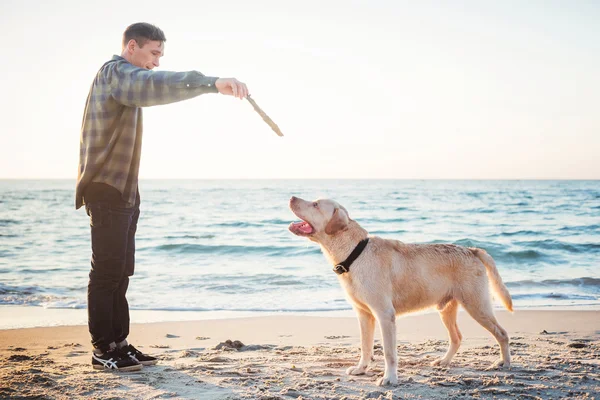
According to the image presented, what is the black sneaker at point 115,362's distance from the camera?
4375mm

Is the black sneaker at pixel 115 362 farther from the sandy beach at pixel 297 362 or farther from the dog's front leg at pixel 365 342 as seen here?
the dog's front leg at pixel 365 342

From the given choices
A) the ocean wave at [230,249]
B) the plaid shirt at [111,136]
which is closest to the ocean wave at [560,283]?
the ocean wave at [230,249]

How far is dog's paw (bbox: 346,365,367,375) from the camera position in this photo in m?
4.56

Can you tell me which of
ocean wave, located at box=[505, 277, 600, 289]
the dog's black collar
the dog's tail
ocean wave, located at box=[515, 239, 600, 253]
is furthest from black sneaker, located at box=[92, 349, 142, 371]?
ocean wave, located at box=[515, 239, 600, 253]

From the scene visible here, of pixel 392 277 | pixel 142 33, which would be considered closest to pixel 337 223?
pixel 392 277

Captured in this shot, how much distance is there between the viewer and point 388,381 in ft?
13.7

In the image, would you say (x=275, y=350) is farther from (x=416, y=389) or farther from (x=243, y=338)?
(x=416, y=389)

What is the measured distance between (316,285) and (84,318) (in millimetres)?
4620

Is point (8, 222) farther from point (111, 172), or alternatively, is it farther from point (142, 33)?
point (142, 33)

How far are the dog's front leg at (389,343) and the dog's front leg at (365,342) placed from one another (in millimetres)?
→ 372

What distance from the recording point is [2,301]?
8977mm

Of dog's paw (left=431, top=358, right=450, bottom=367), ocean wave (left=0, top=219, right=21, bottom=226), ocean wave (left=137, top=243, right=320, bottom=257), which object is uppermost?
dog's paw (left=431, top=358, right=450, bottom=367)

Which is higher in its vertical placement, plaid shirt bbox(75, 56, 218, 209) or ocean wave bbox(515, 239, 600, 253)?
plaid shirt bbox(75, 56, 218, 209)

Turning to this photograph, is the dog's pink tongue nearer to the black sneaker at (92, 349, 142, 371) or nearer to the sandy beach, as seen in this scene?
the sandy beach
